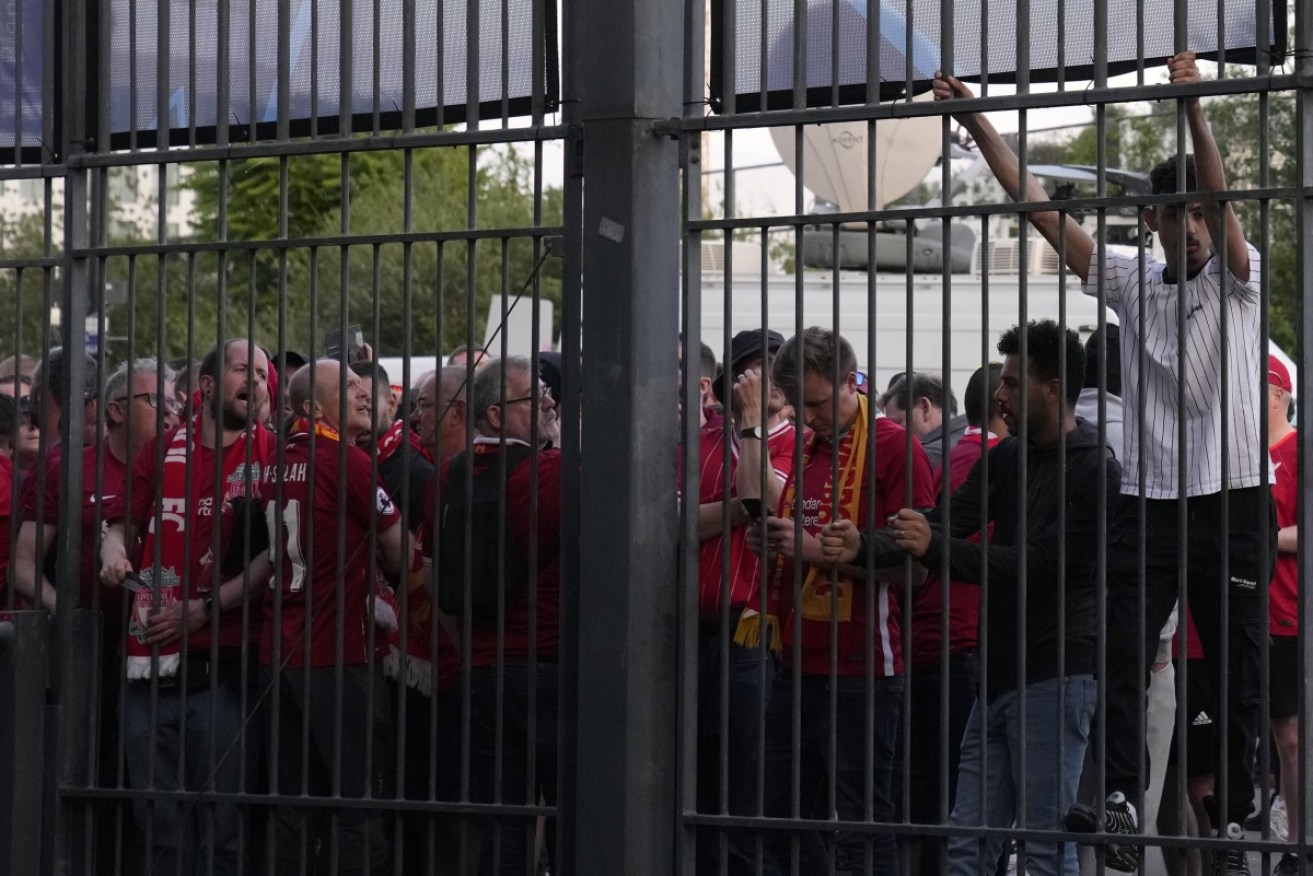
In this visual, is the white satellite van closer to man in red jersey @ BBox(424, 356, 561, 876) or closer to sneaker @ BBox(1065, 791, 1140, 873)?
man in red jersey @ BBox(424, 356, 561, 876)

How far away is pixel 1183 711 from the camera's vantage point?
3947 mm

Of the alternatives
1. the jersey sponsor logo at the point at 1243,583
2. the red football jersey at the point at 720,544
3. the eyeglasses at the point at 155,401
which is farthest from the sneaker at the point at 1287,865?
the eyeglasses at the point at 155,401

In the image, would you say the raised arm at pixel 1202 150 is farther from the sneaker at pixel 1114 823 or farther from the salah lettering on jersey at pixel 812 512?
the salah lettering on jersey at pixel 812 512

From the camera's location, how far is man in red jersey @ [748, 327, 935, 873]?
4805mm

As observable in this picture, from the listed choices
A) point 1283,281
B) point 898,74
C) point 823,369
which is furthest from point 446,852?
point 1283,281

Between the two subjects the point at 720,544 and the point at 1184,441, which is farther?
the point at 720,544

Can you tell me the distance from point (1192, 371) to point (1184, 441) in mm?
626

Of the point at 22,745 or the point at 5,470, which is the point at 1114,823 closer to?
the point at 22,745

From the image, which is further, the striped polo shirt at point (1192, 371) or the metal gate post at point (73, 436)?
the metal gate post at point (73, 436)

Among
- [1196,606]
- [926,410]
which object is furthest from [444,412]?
[926,410]

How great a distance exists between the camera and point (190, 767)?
5.53m

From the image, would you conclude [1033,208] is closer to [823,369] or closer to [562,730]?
[823,369]

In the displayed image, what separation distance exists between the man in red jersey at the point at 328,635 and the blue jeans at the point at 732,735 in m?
0.96

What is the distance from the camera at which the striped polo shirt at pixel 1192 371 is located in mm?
4230
